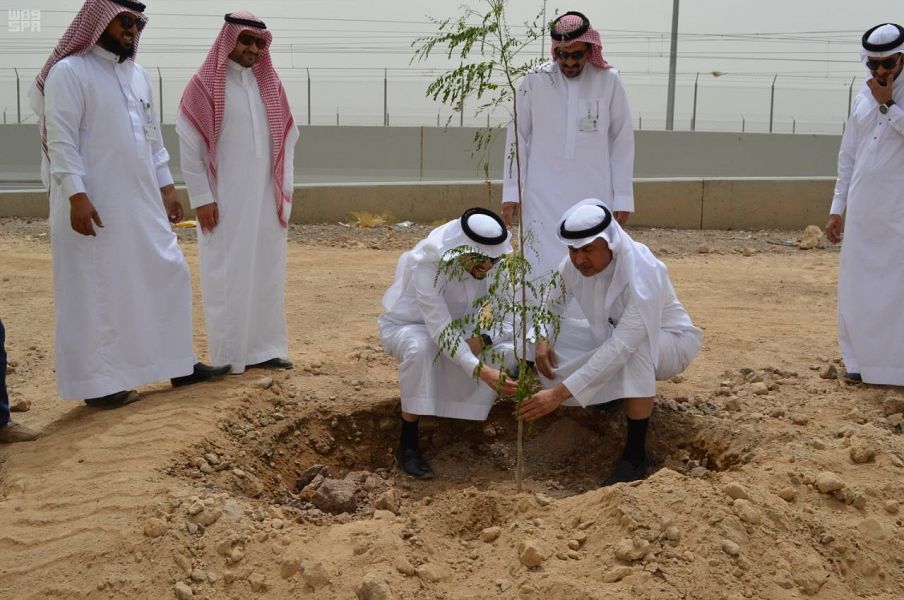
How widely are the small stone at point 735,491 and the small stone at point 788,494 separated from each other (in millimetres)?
191

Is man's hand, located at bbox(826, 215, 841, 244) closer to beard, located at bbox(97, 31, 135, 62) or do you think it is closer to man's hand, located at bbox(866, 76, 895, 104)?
man's hand, located at bbox(866, 76, 895, 104)

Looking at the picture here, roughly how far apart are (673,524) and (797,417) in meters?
1.54

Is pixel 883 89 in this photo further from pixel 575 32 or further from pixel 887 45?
pixel 575 32

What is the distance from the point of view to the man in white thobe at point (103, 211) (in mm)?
4824

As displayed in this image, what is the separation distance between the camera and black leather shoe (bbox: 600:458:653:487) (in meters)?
4.63

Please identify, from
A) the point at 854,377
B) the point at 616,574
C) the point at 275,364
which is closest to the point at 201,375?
the point at 275,364

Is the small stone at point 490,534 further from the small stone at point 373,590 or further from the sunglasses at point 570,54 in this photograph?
the sunglasses at point 570,54

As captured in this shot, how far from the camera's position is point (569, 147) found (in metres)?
5.73

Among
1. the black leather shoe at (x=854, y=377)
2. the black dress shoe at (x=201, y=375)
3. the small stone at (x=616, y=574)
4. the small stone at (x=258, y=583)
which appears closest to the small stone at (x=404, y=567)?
the small stone at (x=258, y=583)

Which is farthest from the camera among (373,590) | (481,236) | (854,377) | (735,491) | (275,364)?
(275,364)

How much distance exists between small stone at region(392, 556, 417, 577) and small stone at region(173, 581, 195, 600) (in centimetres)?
70

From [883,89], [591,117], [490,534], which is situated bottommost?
[490,534]

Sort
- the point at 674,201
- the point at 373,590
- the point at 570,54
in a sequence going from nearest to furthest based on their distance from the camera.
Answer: the point at 373,590 → the point at 570,54 → the point at 674,201

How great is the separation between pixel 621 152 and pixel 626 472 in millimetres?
1925
